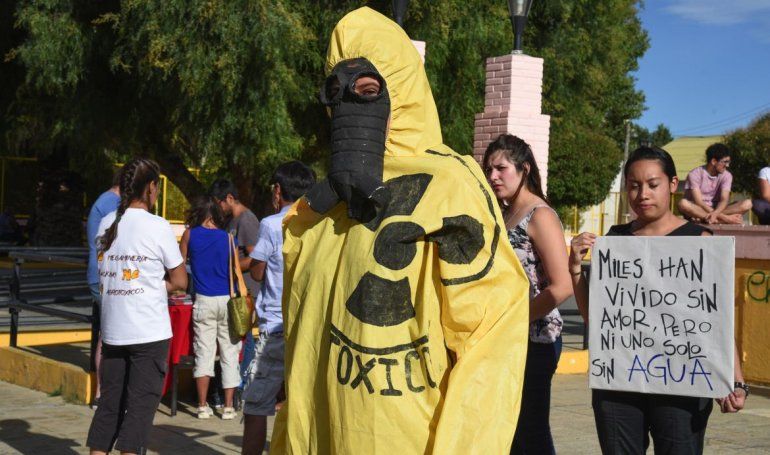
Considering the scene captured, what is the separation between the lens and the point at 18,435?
6.83 meters

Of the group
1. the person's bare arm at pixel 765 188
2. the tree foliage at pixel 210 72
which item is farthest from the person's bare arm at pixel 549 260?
the tree foliage at pixel 210 72

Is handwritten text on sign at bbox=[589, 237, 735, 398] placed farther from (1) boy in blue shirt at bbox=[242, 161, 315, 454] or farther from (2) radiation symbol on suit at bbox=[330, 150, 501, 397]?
(1) boy in blue shirt at bbox=[242, 161, 315, 454]

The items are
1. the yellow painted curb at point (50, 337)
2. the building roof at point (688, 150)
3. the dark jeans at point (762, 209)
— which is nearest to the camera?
the yellow painted curb at point (50, 337)

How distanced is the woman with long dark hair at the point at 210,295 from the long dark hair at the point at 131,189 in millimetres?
2110

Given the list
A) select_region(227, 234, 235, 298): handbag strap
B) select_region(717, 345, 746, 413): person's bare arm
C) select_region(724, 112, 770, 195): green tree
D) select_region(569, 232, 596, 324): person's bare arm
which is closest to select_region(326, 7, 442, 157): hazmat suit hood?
select_region(569, 232, 596, 324): person's bare arm

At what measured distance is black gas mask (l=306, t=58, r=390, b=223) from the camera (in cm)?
297

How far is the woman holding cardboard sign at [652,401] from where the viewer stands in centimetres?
369

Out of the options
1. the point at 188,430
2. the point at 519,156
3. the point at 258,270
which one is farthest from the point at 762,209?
the point at 519,156

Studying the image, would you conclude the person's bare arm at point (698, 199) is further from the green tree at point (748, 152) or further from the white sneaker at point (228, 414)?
the green tree at point (748, 152)

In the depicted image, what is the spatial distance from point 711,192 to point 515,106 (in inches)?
100

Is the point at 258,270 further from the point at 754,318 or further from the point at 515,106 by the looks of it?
the point at 515,106

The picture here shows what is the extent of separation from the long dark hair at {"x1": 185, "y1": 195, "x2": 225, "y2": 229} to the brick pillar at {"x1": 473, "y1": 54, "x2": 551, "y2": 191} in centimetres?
506

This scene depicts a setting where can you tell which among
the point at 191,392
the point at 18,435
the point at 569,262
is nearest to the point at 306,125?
the point at 191,392

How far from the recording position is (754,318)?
30.0 feet
